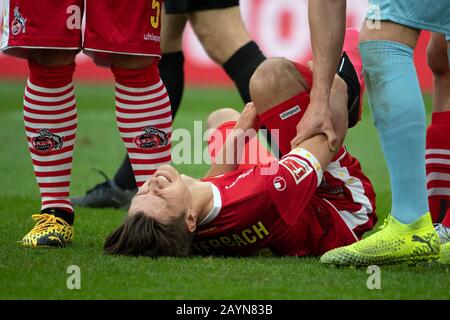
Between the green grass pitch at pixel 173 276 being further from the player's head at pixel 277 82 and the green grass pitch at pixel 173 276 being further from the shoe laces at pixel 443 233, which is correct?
the player's head at pixel 277 82

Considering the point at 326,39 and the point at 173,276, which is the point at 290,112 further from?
the point at 173,276

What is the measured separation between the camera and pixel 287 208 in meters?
3.18

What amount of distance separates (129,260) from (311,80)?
92 cm

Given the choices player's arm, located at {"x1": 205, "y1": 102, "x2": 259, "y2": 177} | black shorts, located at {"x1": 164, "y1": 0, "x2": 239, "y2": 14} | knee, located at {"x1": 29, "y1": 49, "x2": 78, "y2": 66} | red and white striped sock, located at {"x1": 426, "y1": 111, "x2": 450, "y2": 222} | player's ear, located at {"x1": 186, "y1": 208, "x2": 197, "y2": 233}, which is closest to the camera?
player's ear, located at {"x1": 186, "y1": 208, "x2": 197, "y2": 233}

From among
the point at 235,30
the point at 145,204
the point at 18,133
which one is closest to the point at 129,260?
the point at 145,204

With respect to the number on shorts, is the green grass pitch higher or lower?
lower

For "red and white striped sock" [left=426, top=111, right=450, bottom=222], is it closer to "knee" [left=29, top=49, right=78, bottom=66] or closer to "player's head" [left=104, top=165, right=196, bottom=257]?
"player's head" [left=104, top=165, right=196, bottom=257]

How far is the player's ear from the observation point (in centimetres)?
315

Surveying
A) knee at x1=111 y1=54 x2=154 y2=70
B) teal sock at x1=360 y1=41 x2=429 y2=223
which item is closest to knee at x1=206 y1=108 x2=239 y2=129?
knee at x1=111 y1=54 x2=154 y2=70

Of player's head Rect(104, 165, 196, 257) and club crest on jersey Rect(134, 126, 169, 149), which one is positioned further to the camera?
club crest on jersey Rect(134, 126, 169, 149)

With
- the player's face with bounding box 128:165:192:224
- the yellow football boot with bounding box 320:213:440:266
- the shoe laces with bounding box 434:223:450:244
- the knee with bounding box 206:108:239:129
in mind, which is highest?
the knee with bounding box 206:108:239:129

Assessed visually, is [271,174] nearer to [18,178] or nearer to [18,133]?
[18,178]

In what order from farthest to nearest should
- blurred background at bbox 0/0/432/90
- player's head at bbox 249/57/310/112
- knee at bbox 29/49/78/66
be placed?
blurred background at bbox 0/0/432/90, knee at bbox 29/49/78/66, player's head at bbox 249/57/310/112

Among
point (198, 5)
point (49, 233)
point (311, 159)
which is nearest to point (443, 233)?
point (311, 159)
